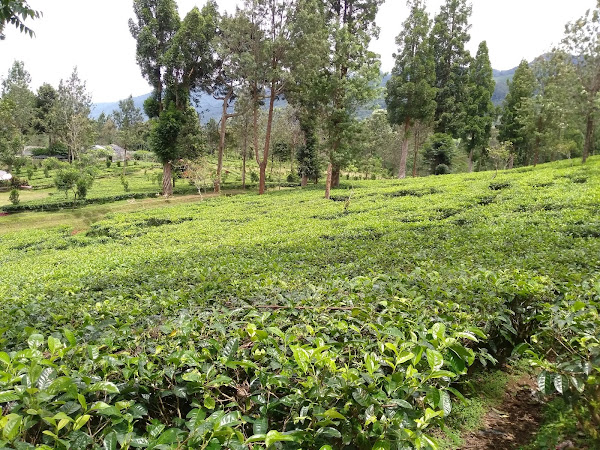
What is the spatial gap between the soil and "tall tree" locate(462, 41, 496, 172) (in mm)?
29364

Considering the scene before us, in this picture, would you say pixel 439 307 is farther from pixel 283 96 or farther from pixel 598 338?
pixel 283 96

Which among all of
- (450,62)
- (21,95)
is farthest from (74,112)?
(450,62)

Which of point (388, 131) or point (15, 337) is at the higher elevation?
point (388, 131)

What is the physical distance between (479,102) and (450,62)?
13.3ft

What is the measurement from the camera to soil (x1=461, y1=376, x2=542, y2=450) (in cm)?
227

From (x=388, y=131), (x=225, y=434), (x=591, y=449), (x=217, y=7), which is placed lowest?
(x=591, y=449)

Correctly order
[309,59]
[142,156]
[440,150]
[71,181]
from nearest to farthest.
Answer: [309,59]
[71,181]
[440,150]
[142,156]

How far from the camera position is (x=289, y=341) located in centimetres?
194

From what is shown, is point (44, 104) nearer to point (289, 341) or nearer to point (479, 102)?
point (479, 102)

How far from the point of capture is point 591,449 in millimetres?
1836

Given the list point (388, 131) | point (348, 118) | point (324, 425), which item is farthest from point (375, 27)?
point (324, 425)

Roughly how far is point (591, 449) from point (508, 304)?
1222mm

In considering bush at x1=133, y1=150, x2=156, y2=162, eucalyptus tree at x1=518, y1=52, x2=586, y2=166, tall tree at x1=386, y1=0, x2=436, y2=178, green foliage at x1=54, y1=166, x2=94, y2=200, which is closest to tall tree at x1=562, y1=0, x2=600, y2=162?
eucalyptus tree at x1=518, y1=52, x2=586, y2=166

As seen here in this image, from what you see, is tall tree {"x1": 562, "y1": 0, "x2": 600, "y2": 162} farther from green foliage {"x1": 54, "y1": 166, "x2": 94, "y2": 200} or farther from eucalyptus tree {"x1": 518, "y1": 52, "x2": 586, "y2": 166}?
green foliage {"x1": 54, "y1": 166, "x2": 94, "y2": 200}
